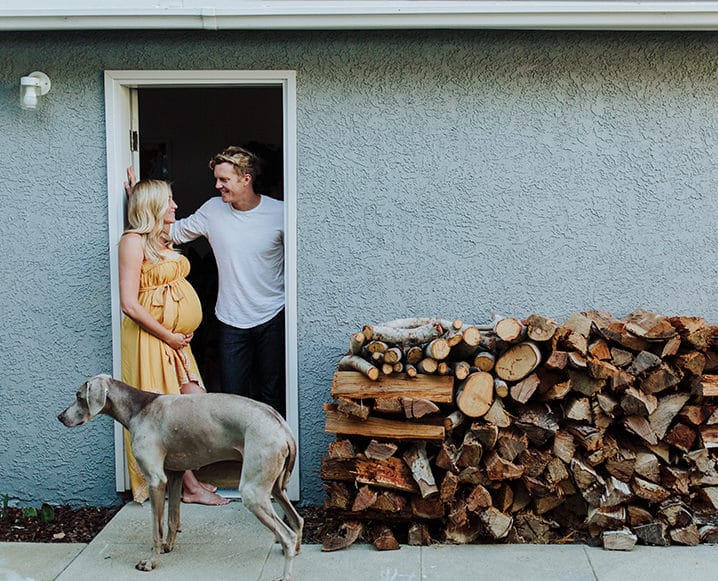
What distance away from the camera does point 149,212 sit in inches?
224

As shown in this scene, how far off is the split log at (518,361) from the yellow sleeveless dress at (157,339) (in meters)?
2.02

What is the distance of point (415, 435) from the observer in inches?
201

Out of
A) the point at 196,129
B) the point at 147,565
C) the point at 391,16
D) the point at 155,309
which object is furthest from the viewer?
the point at 196,129

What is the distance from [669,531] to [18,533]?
3.84 meters

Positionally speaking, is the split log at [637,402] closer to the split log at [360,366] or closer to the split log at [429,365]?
the split log at [429,365]

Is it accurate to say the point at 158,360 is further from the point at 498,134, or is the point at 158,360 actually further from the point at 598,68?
the point at 598,68

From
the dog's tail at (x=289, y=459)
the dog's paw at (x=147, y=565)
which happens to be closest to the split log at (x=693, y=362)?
the dog's tail at (x=289, y=459)

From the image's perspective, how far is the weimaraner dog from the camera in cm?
476

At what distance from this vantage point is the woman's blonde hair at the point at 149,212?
5688mm

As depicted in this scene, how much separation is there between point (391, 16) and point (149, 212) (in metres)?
1.85

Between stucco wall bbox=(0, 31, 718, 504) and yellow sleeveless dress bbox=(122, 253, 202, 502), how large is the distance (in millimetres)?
469

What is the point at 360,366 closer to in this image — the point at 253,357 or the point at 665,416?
the point at 253,357

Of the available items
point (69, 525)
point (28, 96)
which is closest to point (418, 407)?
point (69, 525)

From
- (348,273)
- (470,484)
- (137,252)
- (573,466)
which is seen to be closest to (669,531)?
(573,466)
